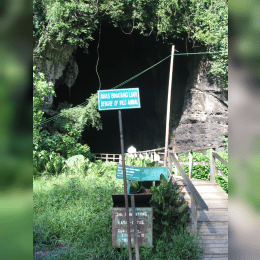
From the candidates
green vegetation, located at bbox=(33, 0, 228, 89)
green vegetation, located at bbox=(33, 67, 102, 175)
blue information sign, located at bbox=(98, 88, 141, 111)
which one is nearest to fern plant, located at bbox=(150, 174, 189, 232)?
blue information sign, located at bbox=(98, 88, 141, 111)

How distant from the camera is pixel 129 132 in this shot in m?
18.9

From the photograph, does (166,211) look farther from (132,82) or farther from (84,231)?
(132,82)

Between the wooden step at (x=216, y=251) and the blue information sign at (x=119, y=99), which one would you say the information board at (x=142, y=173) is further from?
the wooden step at (x=216, y=251)

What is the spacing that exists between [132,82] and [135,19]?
6.29 meters

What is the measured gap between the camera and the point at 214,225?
416cm

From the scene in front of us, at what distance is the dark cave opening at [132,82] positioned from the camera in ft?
48.0

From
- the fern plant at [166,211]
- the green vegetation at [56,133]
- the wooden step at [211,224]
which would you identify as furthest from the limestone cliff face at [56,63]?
the wooden step at [211,224]

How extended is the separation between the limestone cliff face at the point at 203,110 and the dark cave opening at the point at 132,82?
1140 millimetres

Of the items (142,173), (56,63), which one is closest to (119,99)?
(142,173)

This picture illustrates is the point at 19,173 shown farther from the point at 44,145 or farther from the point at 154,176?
the point at 44,145

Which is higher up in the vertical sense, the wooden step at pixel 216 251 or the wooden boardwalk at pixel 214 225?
the wooden boardwalk at pixel 214 225

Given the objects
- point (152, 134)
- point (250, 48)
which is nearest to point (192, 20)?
point (152, 134)

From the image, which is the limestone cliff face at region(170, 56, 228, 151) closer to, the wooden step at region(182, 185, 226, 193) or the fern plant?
the wooden step at region(182, 185, 226, 193)

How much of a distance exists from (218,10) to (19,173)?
12292 mm
